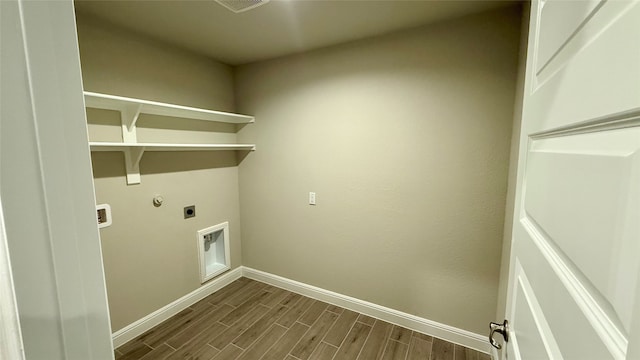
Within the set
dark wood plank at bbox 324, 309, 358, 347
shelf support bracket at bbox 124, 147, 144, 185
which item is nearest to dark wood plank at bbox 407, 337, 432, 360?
dark wood plank at bbox 324, 309, 358, 347

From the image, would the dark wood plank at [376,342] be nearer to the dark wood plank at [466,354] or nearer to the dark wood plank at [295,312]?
the dark wood plank at [466,354]

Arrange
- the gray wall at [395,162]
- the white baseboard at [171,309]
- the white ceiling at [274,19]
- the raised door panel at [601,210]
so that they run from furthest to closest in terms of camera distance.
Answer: the white baseboard at [171,309]
the gray wall at [395,162]
the white ceiling at [274,19]
the raised door panel at [601,210]

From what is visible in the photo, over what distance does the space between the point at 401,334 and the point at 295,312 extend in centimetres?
95

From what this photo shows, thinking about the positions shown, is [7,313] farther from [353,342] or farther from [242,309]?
[242,309]

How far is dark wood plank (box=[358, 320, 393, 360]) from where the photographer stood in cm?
188

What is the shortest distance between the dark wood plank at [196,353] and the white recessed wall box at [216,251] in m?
0.74

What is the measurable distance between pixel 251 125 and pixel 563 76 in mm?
2595

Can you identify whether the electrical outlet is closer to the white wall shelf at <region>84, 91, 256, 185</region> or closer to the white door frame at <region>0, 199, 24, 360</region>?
the white wall shelf at <region>84, 91, 256, 185</region>

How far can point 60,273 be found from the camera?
0.40 metres

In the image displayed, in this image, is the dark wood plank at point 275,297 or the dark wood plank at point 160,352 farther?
the dark wood plank at point 275,297

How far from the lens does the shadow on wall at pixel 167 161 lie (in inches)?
70.7

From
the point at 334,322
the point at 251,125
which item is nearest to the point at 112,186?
the point at 251,125

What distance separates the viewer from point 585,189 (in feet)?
1.30

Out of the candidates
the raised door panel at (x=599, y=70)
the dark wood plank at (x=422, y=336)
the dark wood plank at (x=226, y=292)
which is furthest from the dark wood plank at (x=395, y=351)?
the raised door panel at (x=599, y=70)
